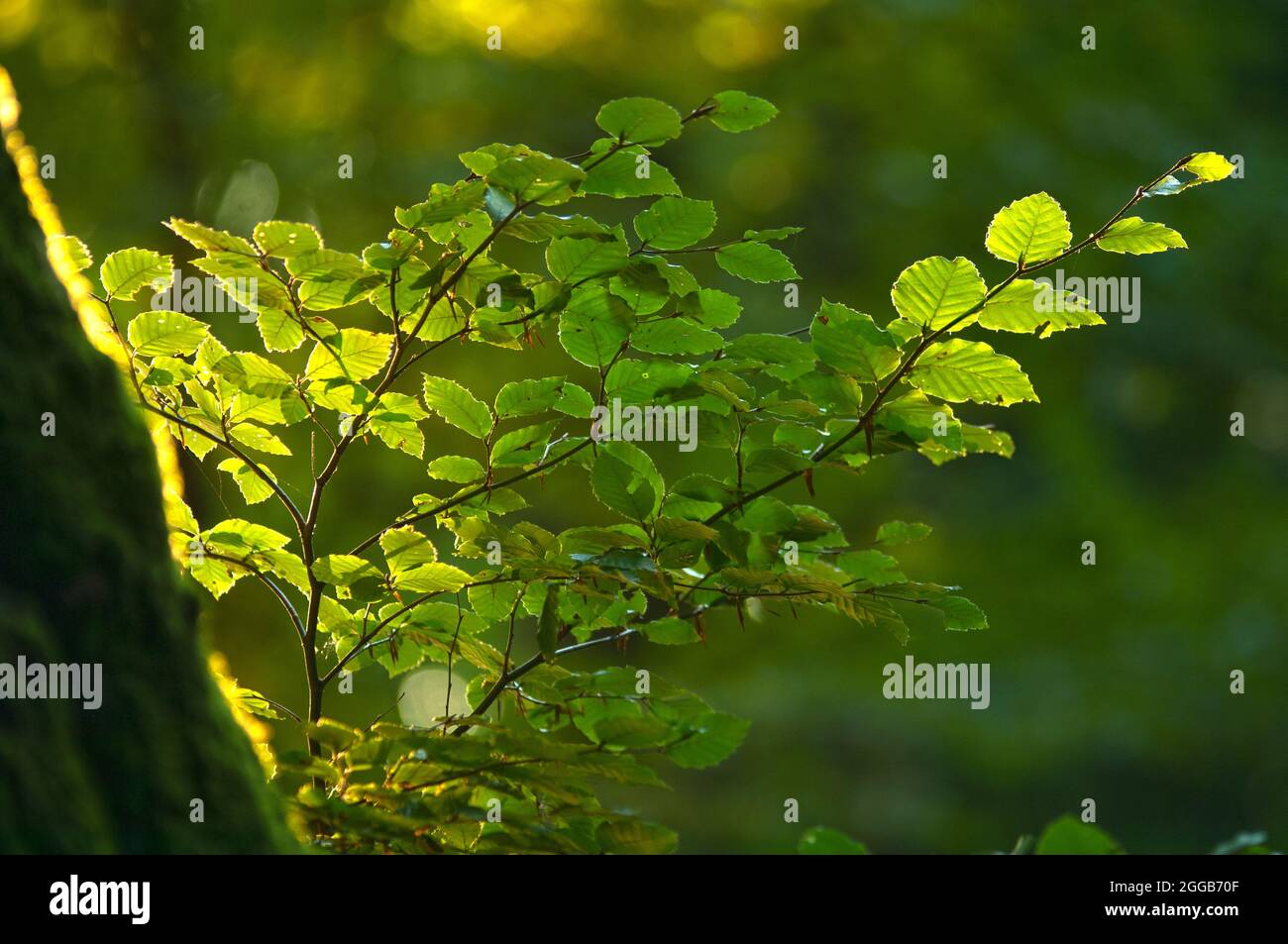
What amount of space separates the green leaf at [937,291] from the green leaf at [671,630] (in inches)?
20.2

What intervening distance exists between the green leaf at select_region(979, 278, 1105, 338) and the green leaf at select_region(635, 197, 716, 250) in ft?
1.19

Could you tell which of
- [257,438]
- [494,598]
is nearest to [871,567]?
[494,598]

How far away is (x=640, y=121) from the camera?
1391 millimetres

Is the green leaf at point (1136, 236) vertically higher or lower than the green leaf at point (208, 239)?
lower

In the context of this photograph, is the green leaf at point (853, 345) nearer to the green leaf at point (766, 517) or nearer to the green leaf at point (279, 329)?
the green leaf at point (766, 517)

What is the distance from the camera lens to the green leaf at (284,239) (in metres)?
1.39

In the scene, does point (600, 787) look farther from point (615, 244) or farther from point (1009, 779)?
point (615, 244)

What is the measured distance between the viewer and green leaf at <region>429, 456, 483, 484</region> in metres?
1.54

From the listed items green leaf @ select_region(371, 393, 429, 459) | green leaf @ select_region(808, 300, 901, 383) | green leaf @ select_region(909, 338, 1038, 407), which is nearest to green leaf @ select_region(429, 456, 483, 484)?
green leaf @ select_region(371, 393, 429, 459)

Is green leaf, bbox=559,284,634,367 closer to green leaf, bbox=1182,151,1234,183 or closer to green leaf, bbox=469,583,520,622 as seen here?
green leaf, bbox=469,583,520,622

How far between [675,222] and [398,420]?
44 centimetres

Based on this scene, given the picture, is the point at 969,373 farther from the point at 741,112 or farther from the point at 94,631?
the point at 94,631

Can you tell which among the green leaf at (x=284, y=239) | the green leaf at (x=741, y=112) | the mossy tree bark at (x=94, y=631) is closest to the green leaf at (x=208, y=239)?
the green leaf at (x=284, y=239)
